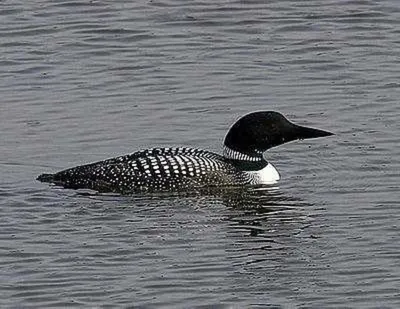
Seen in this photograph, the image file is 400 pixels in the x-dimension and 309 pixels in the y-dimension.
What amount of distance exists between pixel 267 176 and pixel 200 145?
902 millimetres

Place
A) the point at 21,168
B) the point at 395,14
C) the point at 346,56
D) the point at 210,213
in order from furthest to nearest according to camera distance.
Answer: the point at 395,14, the point at 346,56, the point at 21,168, the point at 210,213

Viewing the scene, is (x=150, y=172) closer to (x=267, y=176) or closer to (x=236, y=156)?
(x=236, y=156)

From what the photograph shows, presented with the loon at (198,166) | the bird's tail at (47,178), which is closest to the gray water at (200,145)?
the bird's tail at (47,178)

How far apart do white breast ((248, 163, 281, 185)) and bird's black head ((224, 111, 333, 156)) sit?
0.67 feet

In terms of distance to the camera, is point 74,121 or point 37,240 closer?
point 37,240

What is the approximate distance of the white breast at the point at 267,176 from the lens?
503 inches

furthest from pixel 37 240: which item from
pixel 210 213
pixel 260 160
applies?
pixel 260 160

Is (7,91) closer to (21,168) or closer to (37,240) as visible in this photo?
(21,168)

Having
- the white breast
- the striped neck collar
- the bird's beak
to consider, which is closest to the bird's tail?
the striped neck collar

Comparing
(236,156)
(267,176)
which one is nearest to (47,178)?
(236,156)

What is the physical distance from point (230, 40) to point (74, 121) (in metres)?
2.88

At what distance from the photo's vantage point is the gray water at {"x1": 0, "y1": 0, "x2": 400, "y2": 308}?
10.2 m

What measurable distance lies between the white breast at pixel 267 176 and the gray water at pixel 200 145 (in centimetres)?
12

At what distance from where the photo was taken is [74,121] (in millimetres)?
13961
